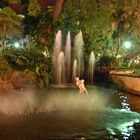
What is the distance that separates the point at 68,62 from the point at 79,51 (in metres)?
1.75

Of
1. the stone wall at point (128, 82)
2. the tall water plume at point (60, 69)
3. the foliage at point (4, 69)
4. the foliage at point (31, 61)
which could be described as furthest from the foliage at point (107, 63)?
the foliage at point (4, 69)

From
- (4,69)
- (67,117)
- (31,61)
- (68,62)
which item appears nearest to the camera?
(67,117)

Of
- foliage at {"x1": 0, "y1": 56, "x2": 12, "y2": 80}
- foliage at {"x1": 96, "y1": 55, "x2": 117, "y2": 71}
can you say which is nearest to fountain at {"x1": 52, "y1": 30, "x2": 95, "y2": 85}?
foliage at {"x1": 96, "y1": 55, "x2": 117, "y2": 71}

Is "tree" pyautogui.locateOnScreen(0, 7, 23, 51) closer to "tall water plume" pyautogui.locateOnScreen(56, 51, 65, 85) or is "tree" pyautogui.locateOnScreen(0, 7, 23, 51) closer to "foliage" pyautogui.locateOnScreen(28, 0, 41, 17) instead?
"foliage" pyautogui.locateOnScreen(28, 0, 41, 17)

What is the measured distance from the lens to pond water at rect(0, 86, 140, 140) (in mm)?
11891

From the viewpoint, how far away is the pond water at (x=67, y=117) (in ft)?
39.0

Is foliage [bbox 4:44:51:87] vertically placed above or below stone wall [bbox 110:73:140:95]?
above

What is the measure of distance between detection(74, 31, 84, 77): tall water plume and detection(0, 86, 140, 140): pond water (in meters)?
10.5

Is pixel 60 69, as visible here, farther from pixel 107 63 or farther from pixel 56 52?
pixel 107 63

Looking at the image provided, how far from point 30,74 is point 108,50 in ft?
42.4

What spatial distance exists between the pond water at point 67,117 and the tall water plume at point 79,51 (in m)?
10.5

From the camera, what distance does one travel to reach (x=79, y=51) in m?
31.5

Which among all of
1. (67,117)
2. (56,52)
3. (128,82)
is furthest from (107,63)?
(67,117)

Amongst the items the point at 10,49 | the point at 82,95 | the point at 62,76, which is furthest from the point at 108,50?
the point at 82,95
